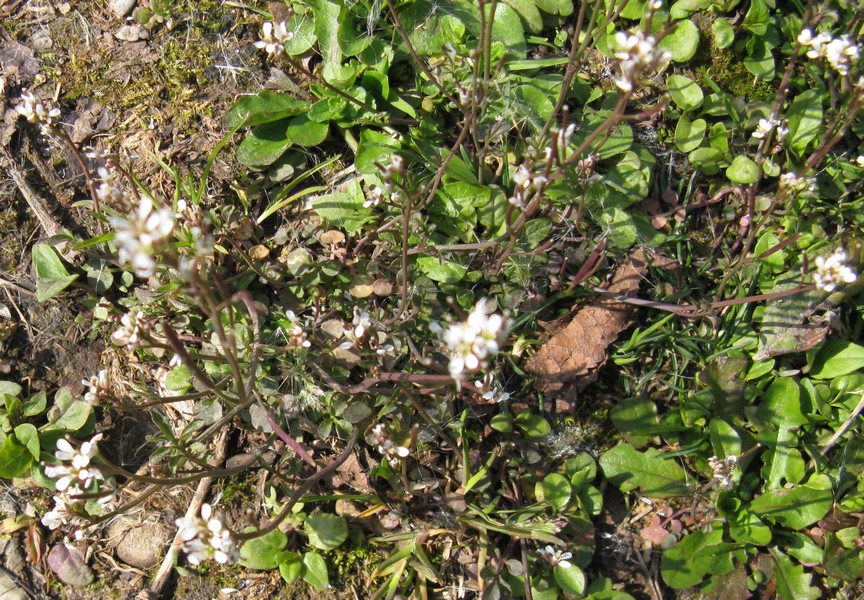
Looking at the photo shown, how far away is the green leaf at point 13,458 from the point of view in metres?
2.75

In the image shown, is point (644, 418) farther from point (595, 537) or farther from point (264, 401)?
point (264, 401)

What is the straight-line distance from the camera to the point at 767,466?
3025 millimetres

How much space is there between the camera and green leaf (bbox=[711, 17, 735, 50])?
3184mm

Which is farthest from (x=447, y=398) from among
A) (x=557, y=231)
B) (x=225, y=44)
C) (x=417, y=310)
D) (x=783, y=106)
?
(x=783, y=106)

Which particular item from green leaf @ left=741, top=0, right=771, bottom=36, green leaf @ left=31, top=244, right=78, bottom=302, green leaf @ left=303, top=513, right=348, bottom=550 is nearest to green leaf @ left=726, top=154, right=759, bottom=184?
green leaf @ left=741, top=0, right=771, bottom=36

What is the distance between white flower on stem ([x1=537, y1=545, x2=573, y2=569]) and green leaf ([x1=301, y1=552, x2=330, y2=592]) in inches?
36.4

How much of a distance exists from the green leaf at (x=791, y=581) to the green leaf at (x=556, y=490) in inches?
41.5

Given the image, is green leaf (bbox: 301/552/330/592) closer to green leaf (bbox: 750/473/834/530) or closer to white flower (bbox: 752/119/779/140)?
green leaf (bbox: 750/473/834/530)

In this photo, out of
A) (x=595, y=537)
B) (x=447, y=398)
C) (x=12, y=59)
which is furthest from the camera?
(x=12, y=59)

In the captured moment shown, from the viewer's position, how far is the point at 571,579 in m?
2.78

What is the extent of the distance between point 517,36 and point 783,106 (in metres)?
1.44

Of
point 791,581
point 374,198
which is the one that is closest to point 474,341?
point 374,198

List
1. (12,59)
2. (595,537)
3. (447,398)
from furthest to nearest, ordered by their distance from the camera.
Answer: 1. (12,59)
2. (595,537)
3. (447,398)

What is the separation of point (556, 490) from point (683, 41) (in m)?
2.23
